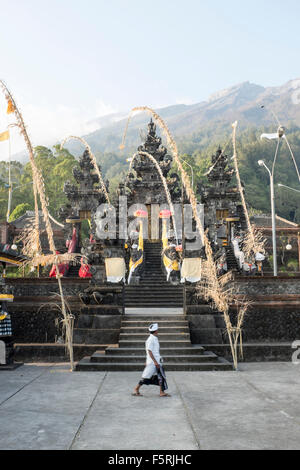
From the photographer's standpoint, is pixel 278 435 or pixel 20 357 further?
pixel 20 357

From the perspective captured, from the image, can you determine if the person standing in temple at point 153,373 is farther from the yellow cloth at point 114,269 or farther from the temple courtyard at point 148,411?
the yellow cloth at point 114,269

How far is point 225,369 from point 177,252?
12119 mm

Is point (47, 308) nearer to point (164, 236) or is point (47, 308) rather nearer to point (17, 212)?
point (164, 236)

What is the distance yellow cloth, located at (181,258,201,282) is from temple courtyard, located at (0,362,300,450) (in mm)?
3714

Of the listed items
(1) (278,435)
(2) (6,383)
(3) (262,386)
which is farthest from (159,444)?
(2) (6,383)

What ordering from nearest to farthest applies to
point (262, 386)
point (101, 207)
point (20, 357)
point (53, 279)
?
point (262, 386) < point (20, 357) < point (53, 279) < point (101, 207)

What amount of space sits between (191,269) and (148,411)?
7.20m

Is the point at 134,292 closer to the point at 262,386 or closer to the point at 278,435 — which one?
the point at 262,386

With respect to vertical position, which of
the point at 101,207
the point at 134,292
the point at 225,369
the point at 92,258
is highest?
the point at 101,207

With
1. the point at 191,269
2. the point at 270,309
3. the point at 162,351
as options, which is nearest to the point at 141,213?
the point at 191,269

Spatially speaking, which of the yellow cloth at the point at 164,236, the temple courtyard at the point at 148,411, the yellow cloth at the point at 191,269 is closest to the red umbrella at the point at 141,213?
the yellow cloth at the point at 164,236

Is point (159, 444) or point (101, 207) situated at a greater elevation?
point (101, 207)
